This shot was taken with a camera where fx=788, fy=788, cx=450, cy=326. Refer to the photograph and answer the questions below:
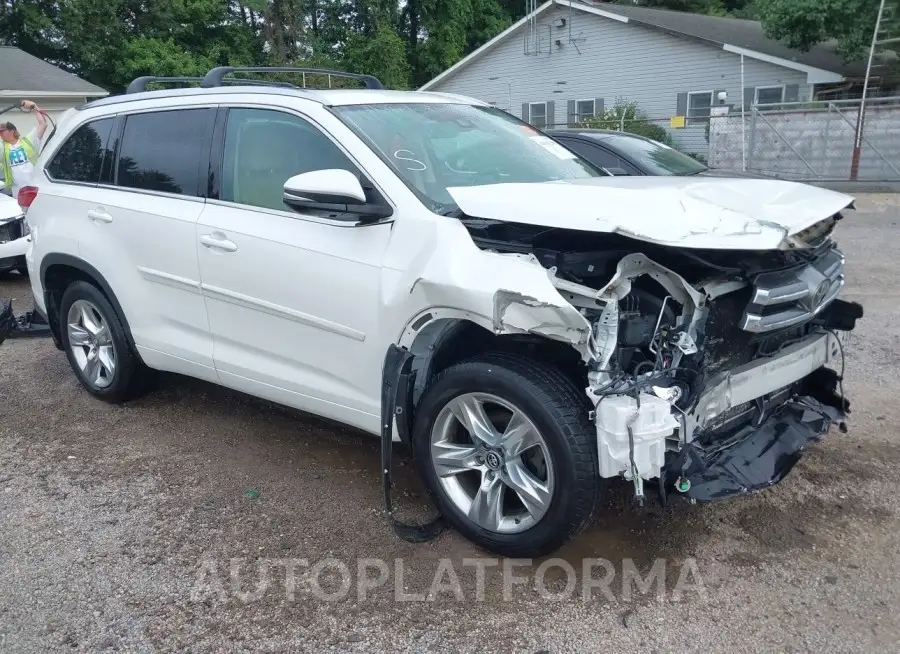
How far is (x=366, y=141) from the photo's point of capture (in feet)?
11.9

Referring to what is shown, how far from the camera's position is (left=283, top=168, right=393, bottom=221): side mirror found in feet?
10.9

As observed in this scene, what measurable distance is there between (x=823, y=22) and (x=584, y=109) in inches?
314

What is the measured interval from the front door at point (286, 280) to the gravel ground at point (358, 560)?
549 mm

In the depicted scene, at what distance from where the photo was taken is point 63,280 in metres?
5.20

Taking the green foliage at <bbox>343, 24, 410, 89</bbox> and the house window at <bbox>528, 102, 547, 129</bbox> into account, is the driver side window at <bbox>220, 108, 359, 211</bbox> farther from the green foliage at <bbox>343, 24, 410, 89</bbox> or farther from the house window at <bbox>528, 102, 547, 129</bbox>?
the green foliage at <bbox>343, 24, 410, 89</bbox>

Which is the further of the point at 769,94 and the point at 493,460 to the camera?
the point at 769,94

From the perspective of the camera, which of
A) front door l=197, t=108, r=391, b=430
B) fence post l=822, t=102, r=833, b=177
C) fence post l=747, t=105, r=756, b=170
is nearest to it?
front door l=197, t=108, r=391, b=430

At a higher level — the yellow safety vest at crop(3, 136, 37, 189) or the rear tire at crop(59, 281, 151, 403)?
the yellow safety vest at crop(3, 136, 37, 189)

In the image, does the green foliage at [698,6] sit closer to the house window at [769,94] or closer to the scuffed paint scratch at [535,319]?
the house window at [769,94]

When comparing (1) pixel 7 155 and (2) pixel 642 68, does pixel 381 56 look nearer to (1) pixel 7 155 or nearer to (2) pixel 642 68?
(2) pixel 642 68

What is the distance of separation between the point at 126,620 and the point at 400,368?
4.68ft

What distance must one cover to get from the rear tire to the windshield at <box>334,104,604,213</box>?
216 cm

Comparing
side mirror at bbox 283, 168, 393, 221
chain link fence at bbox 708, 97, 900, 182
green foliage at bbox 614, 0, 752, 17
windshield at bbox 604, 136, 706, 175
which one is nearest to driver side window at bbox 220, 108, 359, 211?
side mirror at bbox 283, 168, 393, 221

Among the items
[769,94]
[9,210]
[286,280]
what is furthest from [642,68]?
[286,280]
